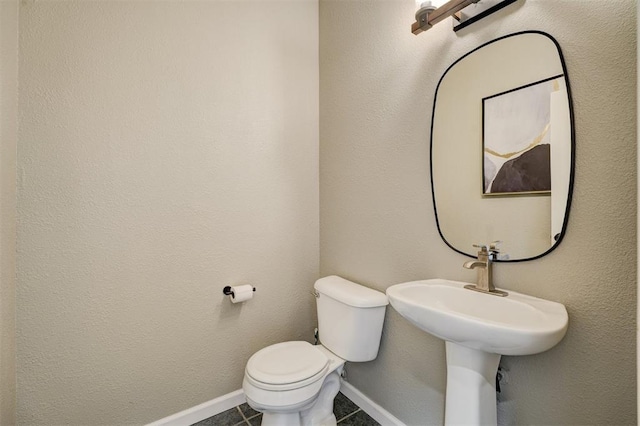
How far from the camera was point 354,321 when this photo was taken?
136 centimetres

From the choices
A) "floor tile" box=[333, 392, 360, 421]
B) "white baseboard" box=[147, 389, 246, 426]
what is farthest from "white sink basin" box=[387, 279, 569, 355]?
"white baseboard" box=[147, 389, 246, 426]

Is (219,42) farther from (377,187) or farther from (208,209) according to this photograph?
(377,187)

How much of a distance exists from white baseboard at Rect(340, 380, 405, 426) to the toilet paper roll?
2.74ft

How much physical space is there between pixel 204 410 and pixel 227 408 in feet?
0.42

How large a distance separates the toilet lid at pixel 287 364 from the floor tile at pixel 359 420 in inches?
17.6

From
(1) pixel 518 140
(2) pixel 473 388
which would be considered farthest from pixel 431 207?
(2) pixel 473 388

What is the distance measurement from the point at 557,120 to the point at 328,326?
131 cm

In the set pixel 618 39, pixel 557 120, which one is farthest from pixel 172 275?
pixel 618 39

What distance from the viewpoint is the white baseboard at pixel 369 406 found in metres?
1.41

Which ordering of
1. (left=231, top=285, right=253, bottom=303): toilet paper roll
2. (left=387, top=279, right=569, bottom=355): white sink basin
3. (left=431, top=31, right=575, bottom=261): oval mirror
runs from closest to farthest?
1. (left=387, top=279, right=569, bottom=355): white sink basin
2. (left=431, top=31, right=575, bottom=261): oval mirror
3. (left=231, top=285, right=253, bottom=303): toilet paper roll

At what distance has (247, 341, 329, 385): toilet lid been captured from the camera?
46.8 inches

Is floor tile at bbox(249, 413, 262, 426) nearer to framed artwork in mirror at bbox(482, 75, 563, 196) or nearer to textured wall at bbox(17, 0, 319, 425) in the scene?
textured wall at bbox(17, 0, 319, 425)

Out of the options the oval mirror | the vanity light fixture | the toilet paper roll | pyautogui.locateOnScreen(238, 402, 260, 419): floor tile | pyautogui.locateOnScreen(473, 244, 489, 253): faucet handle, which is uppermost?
the vanity light fixture

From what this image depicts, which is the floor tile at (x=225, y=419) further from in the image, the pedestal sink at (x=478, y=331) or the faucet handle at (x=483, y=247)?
the faucet handle at (x=483, y=247)
